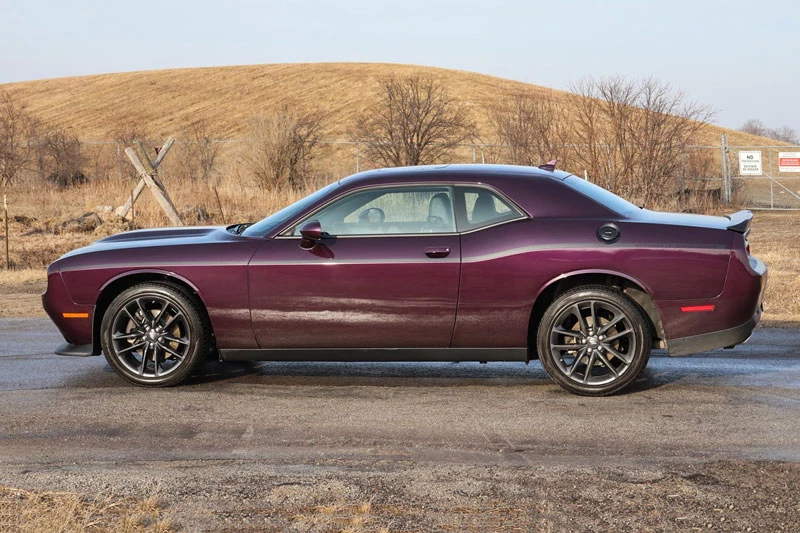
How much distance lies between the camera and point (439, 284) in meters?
6.70

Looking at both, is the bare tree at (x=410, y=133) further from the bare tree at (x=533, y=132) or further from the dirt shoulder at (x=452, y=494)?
the dirt shoulder at (x=452, y=494)

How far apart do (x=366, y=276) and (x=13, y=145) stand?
95.6ft

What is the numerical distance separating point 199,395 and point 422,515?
3.05 meters

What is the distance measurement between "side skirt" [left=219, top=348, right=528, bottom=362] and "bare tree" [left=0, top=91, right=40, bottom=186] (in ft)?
84.6

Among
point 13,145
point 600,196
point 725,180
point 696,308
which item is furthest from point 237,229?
point 13,145

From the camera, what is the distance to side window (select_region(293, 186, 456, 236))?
6867 mm

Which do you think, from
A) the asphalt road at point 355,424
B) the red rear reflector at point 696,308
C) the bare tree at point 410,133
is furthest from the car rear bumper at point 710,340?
the bare tree at point 410,133

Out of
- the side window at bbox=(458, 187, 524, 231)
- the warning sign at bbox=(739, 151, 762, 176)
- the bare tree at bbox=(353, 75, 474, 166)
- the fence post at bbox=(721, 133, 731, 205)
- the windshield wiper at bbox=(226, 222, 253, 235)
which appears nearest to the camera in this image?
the side window at bbox=(458, 187, 524, 231)

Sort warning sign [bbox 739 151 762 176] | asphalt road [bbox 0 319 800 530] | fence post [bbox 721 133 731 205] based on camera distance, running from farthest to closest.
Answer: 1. warning sign [bbox 739 151 762 176]
2. fence post [bbox 721 133 731 205]
3. asphalt road [bbox 0 319 800 530]

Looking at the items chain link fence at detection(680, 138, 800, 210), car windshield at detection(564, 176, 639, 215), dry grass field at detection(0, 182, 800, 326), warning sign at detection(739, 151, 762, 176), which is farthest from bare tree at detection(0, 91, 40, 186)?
car windshield at detection(564, 176, 639, 215)

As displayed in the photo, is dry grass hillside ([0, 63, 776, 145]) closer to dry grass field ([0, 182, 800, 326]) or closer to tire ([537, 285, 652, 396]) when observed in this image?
dry grass field ([0, 182, 800, 326])

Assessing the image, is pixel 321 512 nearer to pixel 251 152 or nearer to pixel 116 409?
pixel 116 409

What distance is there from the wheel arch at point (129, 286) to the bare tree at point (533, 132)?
2018 cm

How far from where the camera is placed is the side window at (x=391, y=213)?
6.87 m
